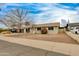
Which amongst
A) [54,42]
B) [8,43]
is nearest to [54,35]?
[54,42]

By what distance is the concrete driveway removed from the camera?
7.93 ft

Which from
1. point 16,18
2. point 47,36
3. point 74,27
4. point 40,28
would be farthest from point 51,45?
point 16,18

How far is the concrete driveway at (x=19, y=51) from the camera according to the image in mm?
2416

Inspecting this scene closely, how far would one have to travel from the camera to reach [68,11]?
2490 millimetres

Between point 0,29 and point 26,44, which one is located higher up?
point 0,29

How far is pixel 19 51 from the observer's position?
2449mm

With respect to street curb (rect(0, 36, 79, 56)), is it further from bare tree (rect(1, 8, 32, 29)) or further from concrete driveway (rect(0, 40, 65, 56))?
bare tree (rect(1, 8, 32, 29))

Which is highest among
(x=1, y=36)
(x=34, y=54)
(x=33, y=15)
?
(x=33, y=15)

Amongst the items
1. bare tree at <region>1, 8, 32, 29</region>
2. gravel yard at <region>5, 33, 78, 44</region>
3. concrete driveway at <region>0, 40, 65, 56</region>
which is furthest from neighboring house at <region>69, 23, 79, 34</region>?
bare tree at <region>1, 8, 32, 29</region>

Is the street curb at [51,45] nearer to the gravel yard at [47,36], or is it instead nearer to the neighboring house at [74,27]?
the gravel yard at [47,36]

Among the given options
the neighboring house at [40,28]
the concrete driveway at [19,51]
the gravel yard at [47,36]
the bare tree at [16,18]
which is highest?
the bare tree at [16,18]

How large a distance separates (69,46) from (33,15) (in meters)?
0.62

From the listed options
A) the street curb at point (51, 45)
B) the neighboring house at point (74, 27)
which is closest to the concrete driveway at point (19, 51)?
the street curb at point (51, 45)

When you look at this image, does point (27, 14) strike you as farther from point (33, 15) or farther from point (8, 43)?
point (8, 43)
